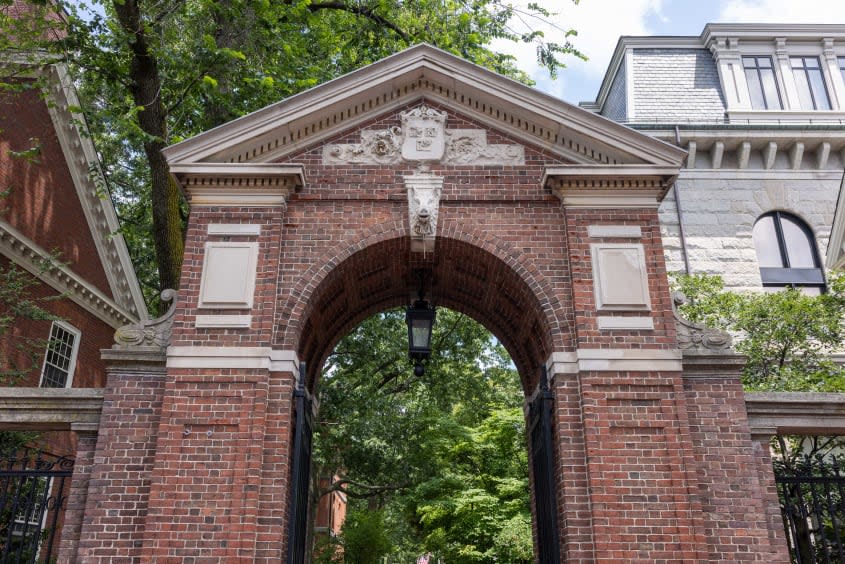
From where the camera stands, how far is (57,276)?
14.8 meters

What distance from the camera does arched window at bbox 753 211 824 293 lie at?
1485 centimetres

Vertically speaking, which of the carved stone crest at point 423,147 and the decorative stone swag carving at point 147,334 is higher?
the carved stone crest at point 423,147

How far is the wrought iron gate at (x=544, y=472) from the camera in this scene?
278 inches

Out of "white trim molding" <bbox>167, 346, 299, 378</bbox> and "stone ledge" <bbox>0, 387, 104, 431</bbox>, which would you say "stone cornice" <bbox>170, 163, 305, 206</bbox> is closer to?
"white trim molding" <bbox>167, 346, 299, 378</bbox>

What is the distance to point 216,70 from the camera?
11.4 m

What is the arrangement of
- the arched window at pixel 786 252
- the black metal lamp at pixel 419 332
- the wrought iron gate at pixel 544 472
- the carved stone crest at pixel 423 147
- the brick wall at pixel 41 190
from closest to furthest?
1. the wrought iron gate at pixel 544 472
2. the carved stone crest at pixel 423 147
3. the black metal lamp at pixel 419 332
4. the brick wall at pixel 41 190
5. the arched window at pixel 786 252

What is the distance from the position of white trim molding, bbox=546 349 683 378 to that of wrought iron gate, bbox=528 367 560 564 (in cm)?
55

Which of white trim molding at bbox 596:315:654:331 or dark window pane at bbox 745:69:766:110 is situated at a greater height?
dark window pane at bbox 745:69:766:110

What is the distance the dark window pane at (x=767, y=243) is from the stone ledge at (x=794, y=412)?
8.33m

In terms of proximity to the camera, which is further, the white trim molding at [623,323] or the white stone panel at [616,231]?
the white stone panel at [616,231]

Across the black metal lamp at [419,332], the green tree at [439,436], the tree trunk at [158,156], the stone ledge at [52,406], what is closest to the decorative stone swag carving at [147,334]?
the stone ledge at [52,406]

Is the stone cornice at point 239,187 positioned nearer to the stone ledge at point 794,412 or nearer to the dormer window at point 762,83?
the stone ledge at point 794,412

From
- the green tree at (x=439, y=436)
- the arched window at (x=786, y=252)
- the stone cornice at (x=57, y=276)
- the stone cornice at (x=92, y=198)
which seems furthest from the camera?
the green tree at (x=439, y=436)

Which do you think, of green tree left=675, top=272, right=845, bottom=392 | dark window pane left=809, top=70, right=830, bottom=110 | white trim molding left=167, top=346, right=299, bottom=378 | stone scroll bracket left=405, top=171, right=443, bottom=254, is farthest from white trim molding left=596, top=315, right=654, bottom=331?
dark window pane left=809, top=70, right=830, bottom=110
